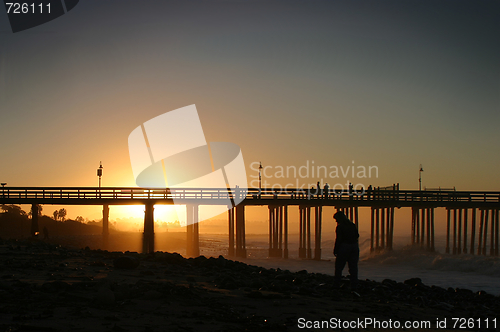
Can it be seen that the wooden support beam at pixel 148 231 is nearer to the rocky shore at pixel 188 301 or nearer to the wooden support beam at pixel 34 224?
the wooden support beam at pixel 34 224

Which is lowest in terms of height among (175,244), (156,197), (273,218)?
(175,244)

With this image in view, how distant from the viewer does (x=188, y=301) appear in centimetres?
894

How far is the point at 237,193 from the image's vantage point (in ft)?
95.3

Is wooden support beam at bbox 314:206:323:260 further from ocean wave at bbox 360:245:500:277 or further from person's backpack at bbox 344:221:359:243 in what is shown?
person's backpack at bbox 344:221:359:243

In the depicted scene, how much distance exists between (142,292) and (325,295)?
164 inches

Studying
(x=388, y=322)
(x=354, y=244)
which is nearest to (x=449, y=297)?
(x=354, y=244)

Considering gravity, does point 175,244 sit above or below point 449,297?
below

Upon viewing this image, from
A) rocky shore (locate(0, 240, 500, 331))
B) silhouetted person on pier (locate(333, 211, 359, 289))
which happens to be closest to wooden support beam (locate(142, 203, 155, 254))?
rocky shore (locate(0, 240, 500, 331))

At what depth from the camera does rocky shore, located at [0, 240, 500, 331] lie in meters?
7.37

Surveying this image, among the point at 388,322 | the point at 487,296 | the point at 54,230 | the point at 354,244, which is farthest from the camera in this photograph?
the point at 54,230

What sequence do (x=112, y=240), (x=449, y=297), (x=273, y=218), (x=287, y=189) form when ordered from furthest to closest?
(x=112, y=240), (x=273, y=218), (x=287, y=189), (x=449, y=297)

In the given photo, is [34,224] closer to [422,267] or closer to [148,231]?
[148,231]

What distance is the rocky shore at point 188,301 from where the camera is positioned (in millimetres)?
7371

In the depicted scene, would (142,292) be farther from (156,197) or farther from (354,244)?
(156,197)
